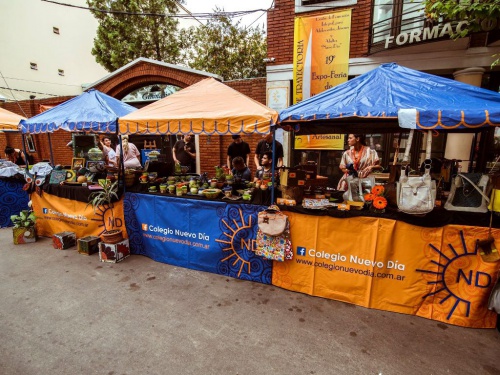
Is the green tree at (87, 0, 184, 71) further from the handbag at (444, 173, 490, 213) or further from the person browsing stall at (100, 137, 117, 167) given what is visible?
the handbag at (444, 173, 490, 213)

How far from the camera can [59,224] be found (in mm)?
5574

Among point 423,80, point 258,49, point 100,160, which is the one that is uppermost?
point 258,49

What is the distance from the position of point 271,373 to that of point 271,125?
2.78m

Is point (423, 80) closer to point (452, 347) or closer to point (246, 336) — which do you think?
point (452, 347)

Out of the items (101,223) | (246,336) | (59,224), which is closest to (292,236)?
(246,336)

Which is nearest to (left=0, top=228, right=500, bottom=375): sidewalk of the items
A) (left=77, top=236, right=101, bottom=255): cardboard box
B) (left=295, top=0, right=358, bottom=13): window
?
(left=77, top=236, right=101, bottom=255): cardboard box

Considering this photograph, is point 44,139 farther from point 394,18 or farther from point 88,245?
point 394,18

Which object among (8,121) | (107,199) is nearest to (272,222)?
(107,199)

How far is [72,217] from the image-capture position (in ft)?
17.5

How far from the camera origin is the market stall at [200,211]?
386 centimetres

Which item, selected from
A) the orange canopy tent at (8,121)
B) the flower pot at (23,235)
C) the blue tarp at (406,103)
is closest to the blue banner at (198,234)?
the blue tarp at (406,103)

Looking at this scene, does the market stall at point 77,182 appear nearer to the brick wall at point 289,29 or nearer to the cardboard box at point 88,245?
the cardboard box at point 88,245

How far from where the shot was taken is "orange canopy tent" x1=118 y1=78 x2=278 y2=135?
3.64 m

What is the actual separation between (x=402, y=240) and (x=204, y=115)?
3.15m
